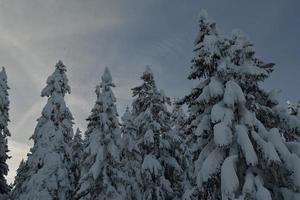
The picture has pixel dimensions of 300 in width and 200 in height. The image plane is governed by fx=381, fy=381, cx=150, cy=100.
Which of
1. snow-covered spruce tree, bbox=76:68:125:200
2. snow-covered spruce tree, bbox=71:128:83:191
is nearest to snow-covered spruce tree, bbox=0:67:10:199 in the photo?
snow-covered spruce tree, bbox=71:128:83:191

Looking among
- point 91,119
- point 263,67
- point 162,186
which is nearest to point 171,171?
point 162,186

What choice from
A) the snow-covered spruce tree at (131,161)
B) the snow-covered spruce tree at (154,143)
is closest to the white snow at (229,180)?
the snow-covered spruce tree at (154,143)

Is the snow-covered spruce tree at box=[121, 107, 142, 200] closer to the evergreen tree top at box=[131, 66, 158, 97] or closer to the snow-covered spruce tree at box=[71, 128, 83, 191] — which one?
the evergreen tree top at box=[131, 66, 158, 97]

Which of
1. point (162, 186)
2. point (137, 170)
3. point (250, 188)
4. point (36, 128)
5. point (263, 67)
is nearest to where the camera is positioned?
point (250, 188)

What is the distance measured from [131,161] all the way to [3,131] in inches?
501

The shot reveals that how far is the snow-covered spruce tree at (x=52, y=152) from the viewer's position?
32125 mm

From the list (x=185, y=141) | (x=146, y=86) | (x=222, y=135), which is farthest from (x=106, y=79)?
(x=222, y=135)

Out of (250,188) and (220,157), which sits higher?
(220,157)

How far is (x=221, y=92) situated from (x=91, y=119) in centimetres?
1456

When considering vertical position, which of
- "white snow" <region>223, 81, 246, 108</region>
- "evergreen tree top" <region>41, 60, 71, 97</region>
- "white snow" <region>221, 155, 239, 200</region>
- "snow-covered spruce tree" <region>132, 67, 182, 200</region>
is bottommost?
"white snow" <region>221, 155, 239, 200</region>

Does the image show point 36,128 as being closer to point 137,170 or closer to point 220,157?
point 137,170

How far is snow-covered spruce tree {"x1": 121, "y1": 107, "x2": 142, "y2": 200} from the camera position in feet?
101

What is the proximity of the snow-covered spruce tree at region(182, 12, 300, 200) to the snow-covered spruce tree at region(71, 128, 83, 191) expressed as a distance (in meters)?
22.3

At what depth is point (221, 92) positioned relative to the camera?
1758 cm
